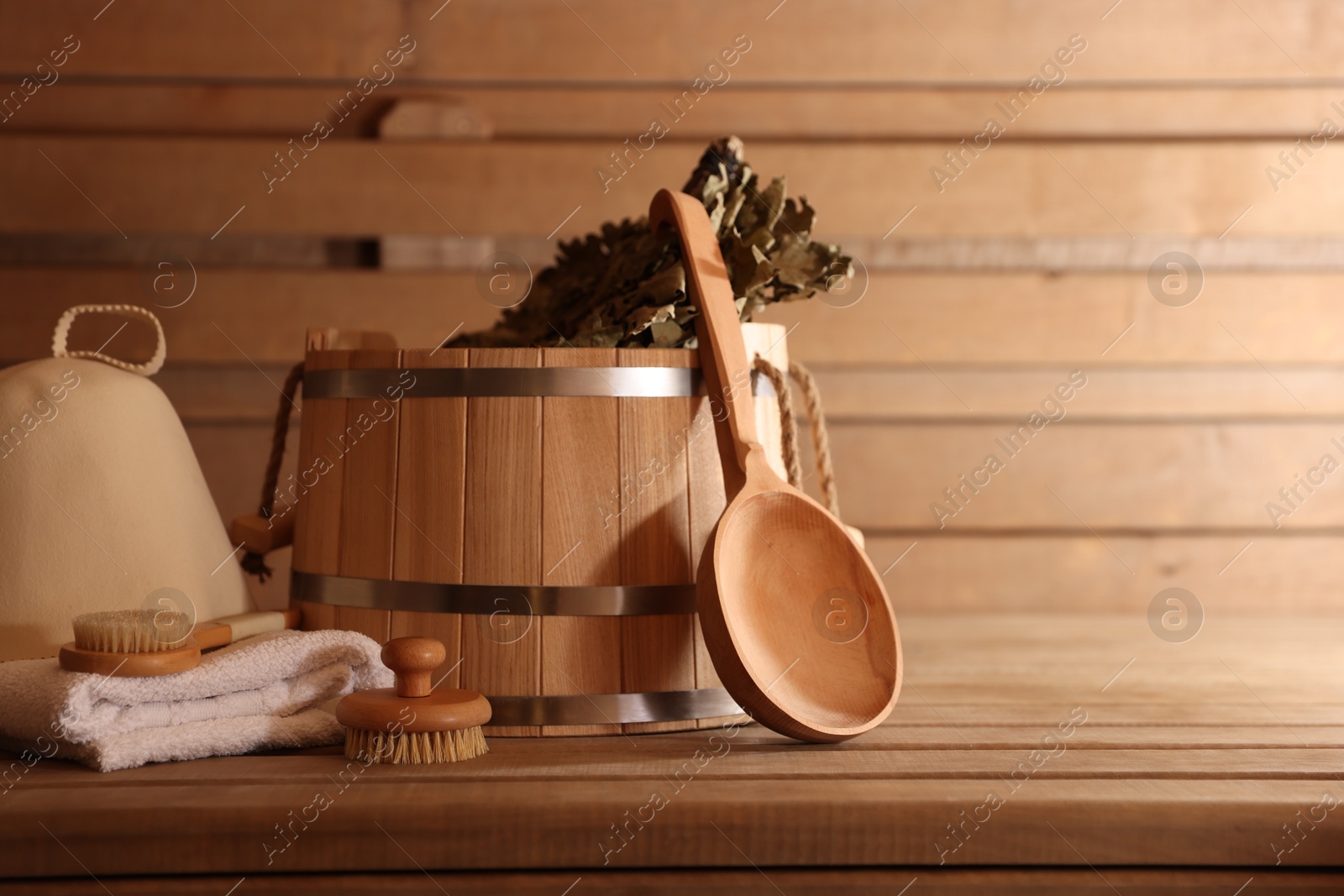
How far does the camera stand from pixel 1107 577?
6.66 feet

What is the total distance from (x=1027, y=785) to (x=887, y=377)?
1.18 metres

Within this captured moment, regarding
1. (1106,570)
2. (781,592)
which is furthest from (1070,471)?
(781,592)

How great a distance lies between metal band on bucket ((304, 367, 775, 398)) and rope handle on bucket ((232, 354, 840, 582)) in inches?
4.8

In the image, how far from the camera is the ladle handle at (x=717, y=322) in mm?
1019

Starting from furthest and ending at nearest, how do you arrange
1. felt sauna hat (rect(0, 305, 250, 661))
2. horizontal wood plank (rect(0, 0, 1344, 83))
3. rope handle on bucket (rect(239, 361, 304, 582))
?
horizontal wood plank (rect(0, 0, 1344, 83)) < rope handle on bucket (rect(239, 361, 304, 582)) < felt sauna hat (rect(0, 305, 250, 661))

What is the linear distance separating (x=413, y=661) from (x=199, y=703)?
0.73 feet

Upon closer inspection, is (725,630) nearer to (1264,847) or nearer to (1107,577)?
(1264,847)

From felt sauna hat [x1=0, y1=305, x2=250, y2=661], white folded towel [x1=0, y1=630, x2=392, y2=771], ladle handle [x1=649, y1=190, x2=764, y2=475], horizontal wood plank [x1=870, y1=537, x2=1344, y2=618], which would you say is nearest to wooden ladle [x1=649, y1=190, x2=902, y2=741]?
ladle handle [x1=649, y1=190, x2=764, y2=475]

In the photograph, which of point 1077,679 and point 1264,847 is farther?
point 1077,679

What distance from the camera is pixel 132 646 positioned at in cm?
93

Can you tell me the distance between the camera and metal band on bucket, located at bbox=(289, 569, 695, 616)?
99 centimetres

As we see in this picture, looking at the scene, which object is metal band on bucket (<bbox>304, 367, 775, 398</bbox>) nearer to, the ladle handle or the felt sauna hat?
the ladle handle

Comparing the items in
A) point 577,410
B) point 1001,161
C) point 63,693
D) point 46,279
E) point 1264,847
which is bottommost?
point 1264,847

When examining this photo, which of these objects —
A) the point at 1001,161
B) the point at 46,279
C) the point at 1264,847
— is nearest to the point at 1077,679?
the point at 1264,847
